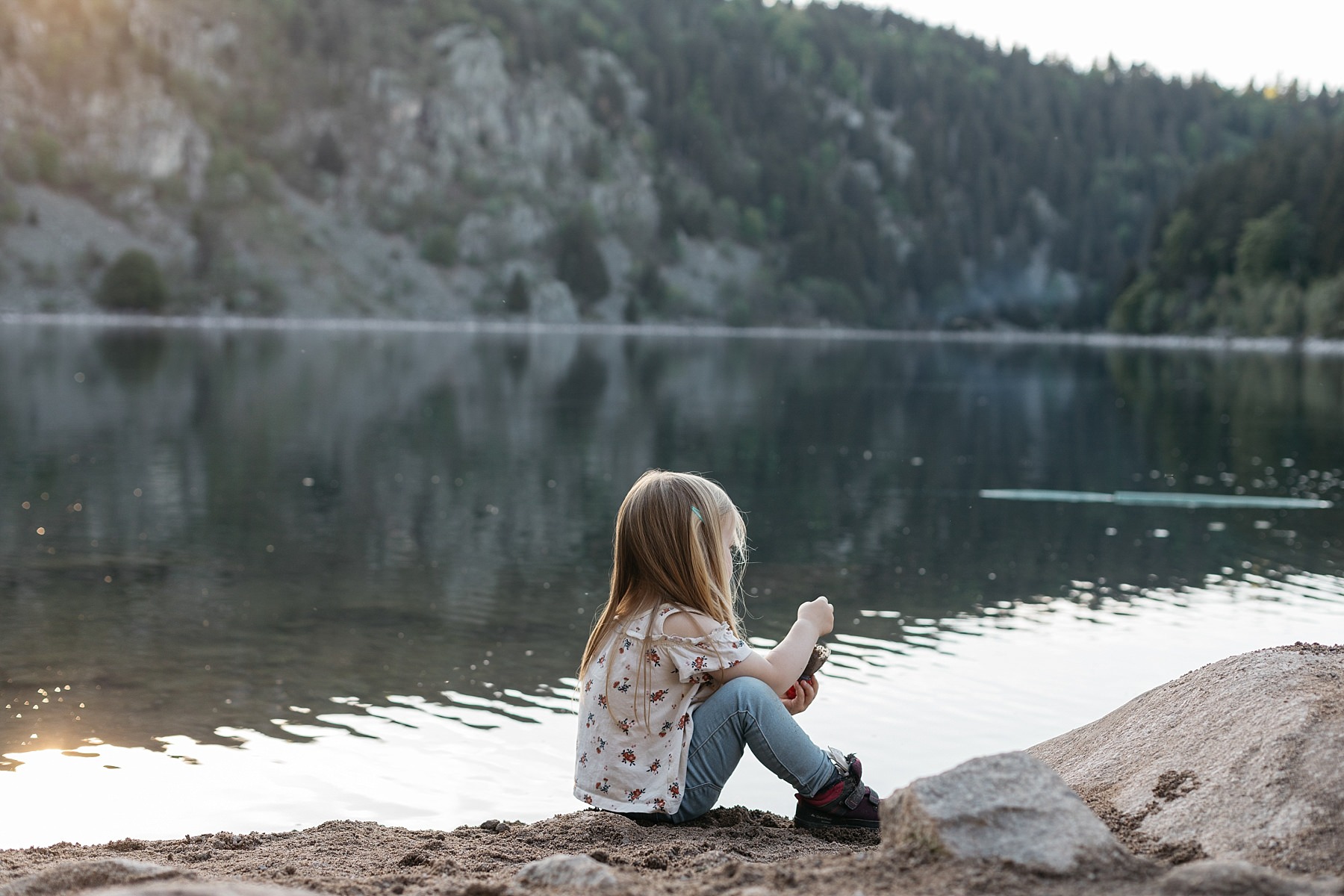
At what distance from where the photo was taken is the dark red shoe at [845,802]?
5.79 meters

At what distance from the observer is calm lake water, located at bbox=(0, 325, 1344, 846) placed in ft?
26.4

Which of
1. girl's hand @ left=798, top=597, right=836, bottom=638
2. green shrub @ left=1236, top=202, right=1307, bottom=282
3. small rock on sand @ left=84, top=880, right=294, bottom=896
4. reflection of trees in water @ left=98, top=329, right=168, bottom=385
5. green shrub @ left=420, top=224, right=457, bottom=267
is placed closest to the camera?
small rock on sand @ left=84, top=880, right=294, bottom=896

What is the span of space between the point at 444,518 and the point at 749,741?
12.7 m

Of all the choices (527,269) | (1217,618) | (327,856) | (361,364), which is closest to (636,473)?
(1217,618)

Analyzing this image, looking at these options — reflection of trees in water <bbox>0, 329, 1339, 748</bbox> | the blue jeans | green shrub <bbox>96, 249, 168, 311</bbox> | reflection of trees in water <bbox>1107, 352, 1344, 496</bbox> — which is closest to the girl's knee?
the blue jeans

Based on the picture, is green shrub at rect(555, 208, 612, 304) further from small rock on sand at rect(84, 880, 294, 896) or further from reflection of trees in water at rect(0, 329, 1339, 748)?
small rock on sand at rect(84, 880, 294, 896)

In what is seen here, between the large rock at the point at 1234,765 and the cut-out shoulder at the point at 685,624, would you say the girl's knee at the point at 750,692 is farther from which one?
the large rock at the point at 1234,765

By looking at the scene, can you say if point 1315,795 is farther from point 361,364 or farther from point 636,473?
point 361,364

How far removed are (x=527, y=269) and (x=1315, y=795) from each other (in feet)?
577

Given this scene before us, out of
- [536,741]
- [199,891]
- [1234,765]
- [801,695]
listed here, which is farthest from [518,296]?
[199,891]

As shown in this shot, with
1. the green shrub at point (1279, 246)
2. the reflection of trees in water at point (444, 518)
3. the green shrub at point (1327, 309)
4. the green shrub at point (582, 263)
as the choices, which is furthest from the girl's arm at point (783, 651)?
the green shrub at point (582, 263)

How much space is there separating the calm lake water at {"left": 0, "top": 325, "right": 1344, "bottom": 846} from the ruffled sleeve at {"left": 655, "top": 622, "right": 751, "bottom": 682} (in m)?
2.13

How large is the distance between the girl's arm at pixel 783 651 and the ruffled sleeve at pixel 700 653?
36 millimetres

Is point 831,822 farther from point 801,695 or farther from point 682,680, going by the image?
point 682,680
